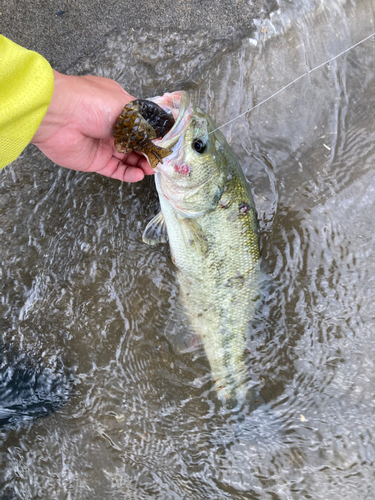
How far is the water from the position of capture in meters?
2.93

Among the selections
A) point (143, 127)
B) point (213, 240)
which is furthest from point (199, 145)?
point (213, 240)

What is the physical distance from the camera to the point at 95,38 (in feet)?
9.79

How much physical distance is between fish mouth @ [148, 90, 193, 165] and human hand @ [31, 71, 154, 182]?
10.1 inches

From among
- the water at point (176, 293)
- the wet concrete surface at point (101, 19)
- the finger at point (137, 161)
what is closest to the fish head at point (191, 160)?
the finger at point (137, 161)

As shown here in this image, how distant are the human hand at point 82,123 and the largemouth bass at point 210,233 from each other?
31 centimetres

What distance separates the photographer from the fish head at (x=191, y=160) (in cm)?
236

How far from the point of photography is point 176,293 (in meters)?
3.06

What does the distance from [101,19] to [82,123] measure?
1185mm

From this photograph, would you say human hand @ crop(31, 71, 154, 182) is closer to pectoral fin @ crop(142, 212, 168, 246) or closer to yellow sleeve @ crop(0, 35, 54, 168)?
yellow sleeve @ crop(0, 35, 54, 168)

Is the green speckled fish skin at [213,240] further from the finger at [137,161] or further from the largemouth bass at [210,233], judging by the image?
the finger at [137,161]

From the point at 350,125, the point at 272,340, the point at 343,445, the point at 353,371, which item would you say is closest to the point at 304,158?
the point at 350,125

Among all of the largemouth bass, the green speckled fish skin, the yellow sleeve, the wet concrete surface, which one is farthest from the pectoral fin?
the wet concrete surface

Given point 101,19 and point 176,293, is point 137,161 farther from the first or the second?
point 101,19

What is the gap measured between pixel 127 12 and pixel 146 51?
33cm
